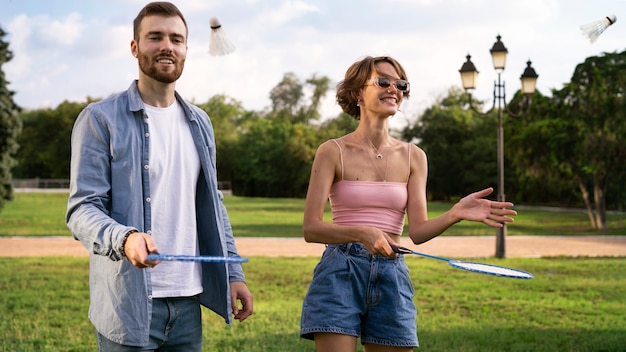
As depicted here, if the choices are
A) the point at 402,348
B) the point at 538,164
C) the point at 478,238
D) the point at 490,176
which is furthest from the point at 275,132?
the point at 402,348

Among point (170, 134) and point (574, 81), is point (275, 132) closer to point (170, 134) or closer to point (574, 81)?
point (574, 81)

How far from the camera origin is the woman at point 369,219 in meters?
3.06

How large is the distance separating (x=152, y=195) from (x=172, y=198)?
0.08 m

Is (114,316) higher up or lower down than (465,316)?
higher up

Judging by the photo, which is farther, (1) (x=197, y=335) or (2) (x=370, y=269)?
(2) (x=370, y=269)

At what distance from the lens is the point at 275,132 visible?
69125 millimetres

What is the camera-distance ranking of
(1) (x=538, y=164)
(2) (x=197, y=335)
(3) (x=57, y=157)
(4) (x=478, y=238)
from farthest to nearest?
(3) (x=57, y=157), (1) (x=538, y=164), (4) (x=478, y=238), (2) (x=197, y=335)

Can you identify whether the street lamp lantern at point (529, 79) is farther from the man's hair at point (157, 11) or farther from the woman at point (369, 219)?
the man's hair at point (157, 11)

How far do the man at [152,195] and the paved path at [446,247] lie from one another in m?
13.6

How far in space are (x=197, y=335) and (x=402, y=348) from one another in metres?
0.85

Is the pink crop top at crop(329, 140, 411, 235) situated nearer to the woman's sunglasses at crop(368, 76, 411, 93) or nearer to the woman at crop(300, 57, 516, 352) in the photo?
the woman at crop(300, 57, 516, 352)

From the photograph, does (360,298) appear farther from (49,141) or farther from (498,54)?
(49,141)

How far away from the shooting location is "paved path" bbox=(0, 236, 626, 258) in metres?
16.9

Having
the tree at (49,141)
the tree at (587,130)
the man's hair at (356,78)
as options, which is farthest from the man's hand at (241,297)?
the tree at (49,141)
